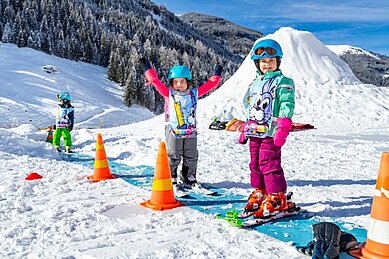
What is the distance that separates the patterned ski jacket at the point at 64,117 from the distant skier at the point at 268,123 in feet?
21.5

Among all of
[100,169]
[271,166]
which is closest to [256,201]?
[271,166]

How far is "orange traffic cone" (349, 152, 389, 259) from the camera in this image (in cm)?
291

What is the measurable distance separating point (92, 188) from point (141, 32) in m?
110

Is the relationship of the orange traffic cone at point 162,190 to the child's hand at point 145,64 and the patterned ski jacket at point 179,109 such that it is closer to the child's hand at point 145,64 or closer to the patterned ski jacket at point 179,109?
the patterned ski jacket at point 179,109

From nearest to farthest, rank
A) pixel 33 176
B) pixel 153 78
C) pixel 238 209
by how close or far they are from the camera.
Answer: pixel 238 209, pixel 153 78, pixel 33 176

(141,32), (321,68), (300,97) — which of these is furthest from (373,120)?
(141,32)

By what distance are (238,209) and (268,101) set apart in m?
1.32

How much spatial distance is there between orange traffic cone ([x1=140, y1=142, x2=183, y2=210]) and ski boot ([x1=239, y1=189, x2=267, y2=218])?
842 millimetres

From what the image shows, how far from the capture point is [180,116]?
563cm

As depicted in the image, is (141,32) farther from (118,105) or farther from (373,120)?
(373,120)

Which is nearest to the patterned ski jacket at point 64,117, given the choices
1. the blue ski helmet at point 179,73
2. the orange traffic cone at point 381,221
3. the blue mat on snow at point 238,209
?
the blue mat on snow at point 238,209

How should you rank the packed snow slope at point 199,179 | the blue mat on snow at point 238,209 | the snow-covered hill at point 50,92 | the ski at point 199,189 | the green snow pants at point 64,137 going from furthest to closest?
1. the snow-covered hill at point 50,92
2. the green snow pants at point 64,137
3. the ski at point 199,189
4. the blue mat on snow at point 238,209
5. the packed snow slope at point 199,179

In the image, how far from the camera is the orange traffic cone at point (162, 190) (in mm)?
4668

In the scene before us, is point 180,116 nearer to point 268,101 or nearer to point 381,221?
point 268,101
